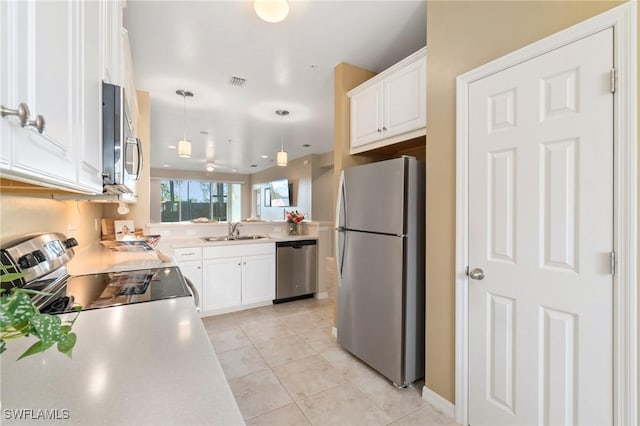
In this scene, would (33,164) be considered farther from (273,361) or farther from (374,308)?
(273,361)

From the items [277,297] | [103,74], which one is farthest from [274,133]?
[103,74]

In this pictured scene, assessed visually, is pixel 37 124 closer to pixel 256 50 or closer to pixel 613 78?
pixel 613 78

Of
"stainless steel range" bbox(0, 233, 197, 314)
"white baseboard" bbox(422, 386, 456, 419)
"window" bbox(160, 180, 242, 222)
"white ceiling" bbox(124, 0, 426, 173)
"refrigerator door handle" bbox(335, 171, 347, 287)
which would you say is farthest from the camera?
"window" bbox(160, 180, 242, 222)

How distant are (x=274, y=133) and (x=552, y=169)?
14.4 ft

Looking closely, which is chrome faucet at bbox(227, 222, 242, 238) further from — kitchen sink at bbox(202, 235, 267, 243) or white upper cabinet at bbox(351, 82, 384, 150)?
white upper cabinet at bbox(351, 82, 384, 150)

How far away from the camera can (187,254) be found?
3355mm

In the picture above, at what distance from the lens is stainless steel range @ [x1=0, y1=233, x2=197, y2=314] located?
1.10m

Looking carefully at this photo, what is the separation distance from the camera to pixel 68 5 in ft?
2.19

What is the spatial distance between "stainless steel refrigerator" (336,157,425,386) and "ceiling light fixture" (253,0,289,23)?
117 cm

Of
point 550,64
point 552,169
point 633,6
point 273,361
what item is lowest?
point 273,361

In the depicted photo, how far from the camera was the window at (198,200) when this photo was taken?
9.75 metres

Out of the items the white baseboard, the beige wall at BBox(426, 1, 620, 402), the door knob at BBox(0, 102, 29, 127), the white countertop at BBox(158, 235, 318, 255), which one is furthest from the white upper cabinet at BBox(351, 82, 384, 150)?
the door knob at BBox(0, 102, 29, 127)

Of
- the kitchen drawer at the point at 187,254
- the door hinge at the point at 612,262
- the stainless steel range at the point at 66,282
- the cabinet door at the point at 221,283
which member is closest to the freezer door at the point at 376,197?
the door hinge at the point at 612,262

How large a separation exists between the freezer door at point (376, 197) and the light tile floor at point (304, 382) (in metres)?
1.13
